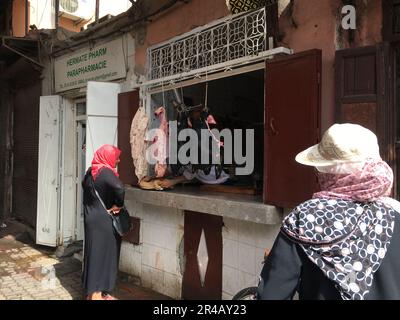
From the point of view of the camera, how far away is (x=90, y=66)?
248 inches

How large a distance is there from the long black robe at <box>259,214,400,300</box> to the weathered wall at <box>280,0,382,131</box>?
176cm

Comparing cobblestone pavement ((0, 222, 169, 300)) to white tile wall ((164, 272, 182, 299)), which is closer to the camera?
white tile wall ((164, 272, 182, 299))

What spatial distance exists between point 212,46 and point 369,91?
1.92 metres

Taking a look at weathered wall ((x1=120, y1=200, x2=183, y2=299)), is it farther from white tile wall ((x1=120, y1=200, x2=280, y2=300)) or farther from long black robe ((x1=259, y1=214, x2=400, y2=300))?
long black robe ((x1=259, y1=214, x2=400, y2=300))

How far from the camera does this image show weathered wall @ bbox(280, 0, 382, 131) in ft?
9.66

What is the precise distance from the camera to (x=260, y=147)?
563 centimetres

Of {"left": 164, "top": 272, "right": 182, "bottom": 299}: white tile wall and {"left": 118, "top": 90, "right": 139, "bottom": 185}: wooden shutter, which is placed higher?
{"left": 118, "top": 90, "right": 139, "bottom": 185}: wooden shutter

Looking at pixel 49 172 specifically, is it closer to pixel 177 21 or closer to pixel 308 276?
pixel 177 21

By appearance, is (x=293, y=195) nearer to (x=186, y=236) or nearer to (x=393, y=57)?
(x=393, y=57)

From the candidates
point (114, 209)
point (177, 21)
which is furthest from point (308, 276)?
point (177, 21)

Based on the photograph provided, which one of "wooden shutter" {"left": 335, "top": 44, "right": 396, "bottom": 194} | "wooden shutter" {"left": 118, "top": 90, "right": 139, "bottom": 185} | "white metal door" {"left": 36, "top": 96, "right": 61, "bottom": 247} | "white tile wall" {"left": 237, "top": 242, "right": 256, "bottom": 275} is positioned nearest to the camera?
"wooden shutter" {"left": 335, "top": 44, "right": 396, "bottom": 194}

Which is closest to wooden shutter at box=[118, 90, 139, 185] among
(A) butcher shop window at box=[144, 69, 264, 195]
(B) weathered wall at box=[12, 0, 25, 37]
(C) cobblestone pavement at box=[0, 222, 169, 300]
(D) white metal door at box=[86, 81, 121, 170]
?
(D) white metal door at box=[86, 81, 121, 170]

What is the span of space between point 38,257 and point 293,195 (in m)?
4.99

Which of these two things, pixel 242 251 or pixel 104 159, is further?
pixel 104 159
